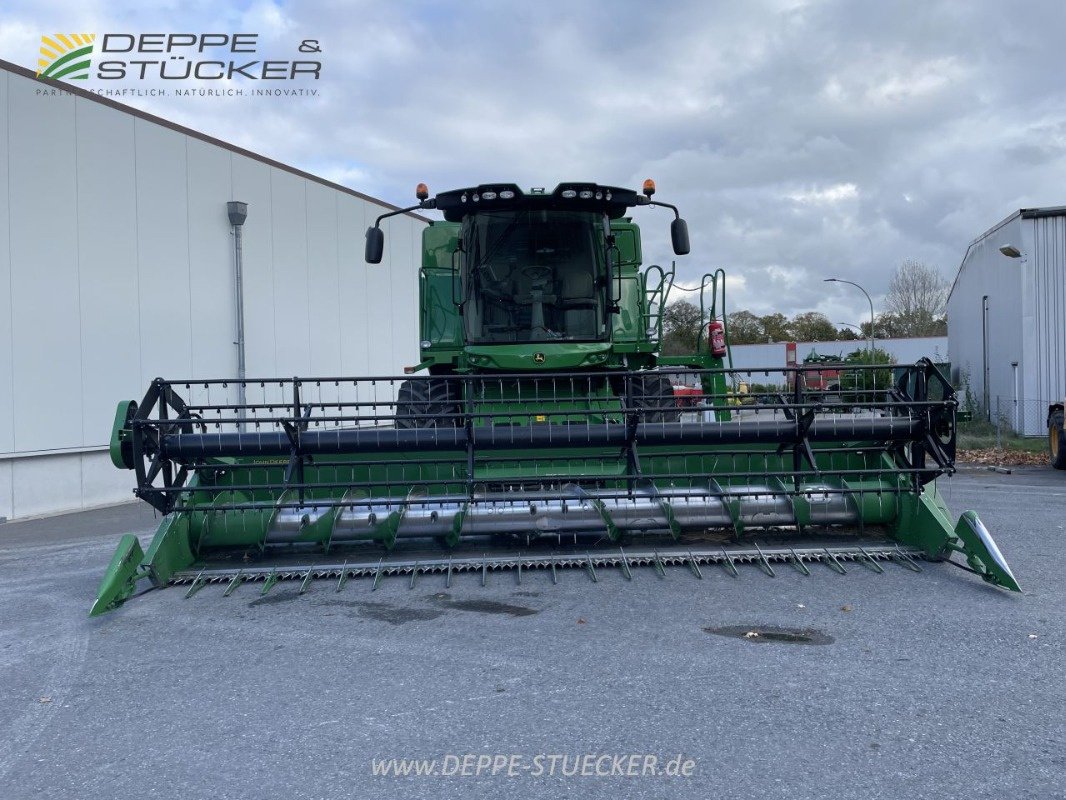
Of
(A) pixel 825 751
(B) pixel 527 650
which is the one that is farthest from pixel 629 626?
(A) pixel 825 751

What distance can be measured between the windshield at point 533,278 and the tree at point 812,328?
5745 cm

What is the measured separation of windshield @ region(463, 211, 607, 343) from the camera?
7.15 meters

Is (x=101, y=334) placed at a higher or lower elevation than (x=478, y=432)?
higher

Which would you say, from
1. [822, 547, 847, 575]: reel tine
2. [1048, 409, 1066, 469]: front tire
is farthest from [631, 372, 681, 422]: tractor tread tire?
[1048, 409, 1066, 469]: front tire

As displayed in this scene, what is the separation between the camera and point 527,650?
4.41 meters

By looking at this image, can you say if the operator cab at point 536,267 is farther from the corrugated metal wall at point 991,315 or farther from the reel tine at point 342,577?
the corrugated metal wall at point 991,315

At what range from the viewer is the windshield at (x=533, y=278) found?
7152mm

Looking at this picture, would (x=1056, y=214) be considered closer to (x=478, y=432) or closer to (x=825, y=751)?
(x=478, y=432)

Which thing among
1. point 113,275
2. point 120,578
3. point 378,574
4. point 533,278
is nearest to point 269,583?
point 378,574

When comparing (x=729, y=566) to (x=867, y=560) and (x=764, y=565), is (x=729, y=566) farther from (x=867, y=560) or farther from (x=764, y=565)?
(x=867, y=560)

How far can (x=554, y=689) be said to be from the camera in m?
3.87

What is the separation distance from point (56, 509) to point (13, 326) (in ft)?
8.49

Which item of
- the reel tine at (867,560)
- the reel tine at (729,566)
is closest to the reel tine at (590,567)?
the reel tine at (729,566)

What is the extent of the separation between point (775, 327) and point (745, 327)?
3437 mm
